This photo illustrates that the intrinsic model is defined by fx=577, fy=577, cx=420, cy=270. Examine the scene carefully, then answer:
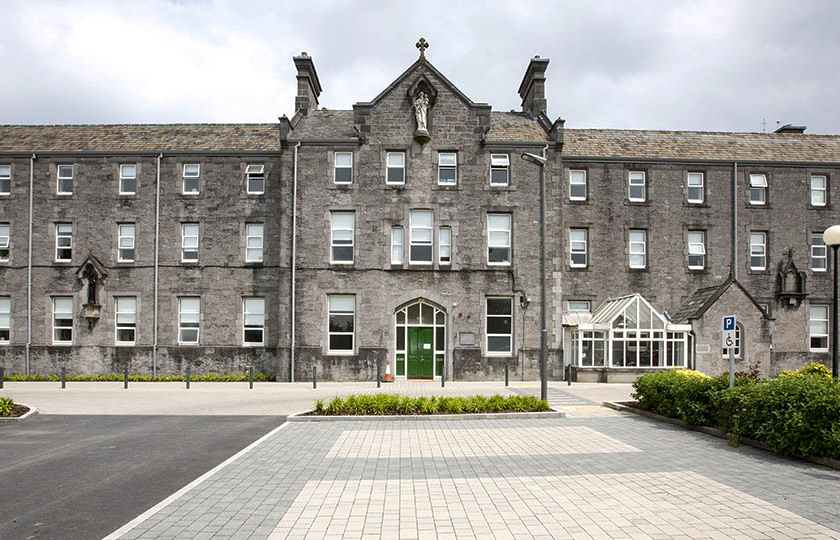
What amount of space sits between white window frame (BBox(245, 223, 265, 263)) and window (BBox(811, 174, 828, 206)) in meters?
27.0

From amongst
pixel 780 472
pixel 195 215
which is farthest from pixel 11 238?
pixel 780 472

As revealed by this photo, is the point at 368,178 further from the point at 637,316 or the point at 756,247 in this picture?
the point at 756,247

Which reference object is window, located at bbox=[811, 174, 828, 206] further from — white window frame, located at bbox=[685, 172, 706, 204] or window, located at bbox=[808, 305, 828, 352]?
white window frame, located at bbox=[685, 172, 706, 204]

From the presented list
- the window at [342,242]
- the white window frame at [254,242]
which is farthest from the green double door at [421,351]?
the white window frame at [254,242]

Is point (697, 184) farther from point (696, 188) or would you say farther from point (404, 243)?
point (404, 243)

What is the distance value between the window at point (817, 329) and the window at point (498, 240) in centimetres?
1552

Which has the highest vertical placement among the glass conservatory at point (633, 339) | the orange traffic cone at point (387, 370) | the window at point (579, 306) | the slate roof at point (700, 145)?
the slate roof at point (700, 145)

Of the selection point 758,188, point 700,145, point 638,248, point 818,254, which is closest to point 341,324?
point 638,248

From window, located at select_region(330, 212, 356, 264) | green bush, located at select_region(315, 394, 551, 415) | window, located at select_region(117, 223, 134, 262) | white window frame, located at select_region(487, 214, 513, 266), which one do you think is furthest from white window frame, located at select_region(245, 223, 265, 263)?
green bush, located at select_region(315, 394, 551, 415)

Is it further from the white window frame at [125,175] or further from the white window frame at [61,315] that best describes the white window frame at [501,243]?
the white window frame at [61,315]

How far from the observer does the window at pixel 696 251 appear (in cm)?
2803

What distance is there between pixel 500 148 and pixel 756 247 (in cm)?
1380

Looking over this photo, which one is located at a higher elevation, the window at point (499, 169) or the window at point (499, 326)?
the window at point (499, 169)

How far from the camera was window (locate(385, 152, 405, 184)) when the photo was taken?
2589 centimetres
